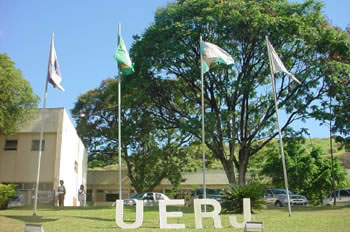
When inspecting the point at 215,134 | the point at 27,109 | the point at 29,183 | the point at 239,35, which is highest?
the point at 239,35

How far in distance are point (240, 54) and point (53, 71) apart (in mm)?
12218

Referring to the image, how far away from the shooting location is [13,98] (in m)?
26.6

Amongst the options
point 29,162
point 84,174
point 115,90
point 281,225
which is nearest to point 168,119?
point 115,90

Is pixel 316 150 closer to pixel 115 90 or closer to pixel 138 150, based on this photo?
pixel 138 150

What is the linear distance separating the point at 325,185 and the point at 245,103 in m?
18.7

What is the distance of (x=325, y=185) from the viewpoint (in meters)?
40.4

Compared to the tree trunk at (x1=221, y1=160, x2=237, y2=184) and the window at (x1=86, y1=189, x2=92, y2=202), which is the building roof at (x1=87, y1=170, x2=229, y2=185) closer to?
the window at (x1=86, y1=189, x2=92, y2=202)

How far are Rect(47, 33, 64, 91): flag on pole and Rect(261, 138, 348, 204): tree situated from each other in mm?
26358

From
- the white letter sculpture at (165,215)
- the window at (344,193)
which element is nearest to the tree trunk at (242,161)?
the window at (344,193)

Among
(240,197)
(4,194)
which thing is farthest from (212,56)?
(4,194)

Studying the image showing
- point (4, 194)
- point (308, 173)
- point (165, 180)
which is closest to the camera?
point (4, 194)

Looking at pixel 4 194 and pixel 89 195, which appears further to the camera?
pixel 89 195

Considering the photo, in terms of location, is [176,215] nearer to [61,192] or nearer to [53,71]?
[53,71]

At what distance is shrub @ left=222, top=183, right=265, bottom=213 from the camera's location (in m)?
17.5
